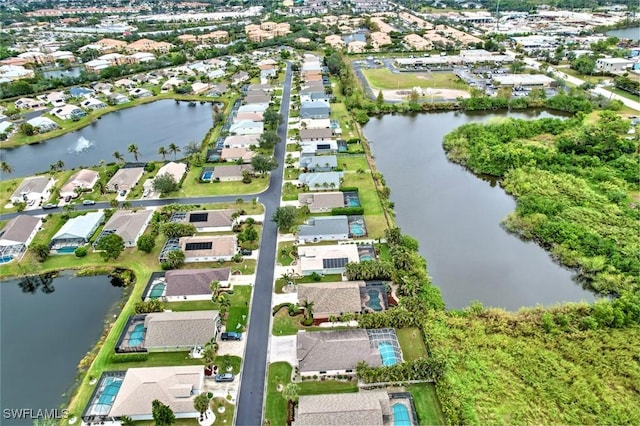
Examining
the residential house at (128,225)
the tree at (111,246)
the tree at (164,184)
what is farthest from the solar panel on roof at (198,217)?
the tree at (164,184)

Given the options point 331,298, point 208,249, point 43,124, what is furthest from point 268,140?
point 43,124

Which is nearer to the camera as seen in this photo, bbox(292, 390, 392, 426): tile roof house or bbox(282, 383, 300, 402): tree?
bbox(292, 390, 392, 426): tile roof house

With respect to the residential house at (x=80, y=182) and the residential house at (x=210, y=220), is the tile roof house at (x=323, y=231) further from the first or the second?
the residential house at (x=80, y=182)

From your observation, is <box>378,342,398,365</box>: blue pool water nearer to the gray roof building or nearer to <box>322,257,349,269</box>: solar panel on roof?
<box>322,257,349,269</box>: solar panel on roof

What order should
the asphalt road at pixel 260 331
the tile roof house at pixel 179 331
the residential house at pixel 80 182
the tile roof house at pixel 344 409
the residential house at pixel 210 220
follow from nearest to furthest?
the tile roof house at pixel 344 409, the asphalt road at pixel 260 331, the tile roof house at pixel 179 331, the residential house at pixel 210 220, the residential house at pixel 80 182

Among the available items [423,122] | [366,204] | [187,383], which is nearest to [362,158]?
[366,204]

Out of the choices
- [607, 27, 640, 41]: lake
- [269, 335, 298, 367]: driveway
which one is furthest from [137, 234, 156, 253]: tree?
[607, 27, 640, 41]: lake
